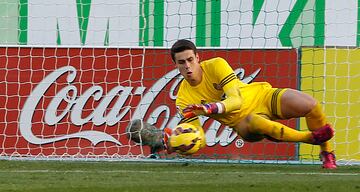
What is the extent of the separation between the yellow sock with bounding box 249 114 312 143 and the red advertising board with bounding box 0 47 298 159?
3.05m

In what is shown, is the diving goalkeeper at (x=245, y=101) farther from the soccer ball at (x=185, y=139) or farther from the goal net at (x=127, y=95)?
the goal net at (x=127, y=95)

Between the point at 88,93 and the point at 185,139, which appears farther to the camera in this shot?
the point at 88,93

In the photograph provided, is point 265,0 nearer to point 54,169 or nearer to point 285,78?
point 285,78

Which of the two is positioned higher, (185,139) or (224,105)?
(224,105)

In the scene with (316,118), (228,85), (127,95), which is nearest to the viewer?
(228,85)

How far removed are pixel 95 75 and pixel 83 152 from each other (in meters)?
1.06

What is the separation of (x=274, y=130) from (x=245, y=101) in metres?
0.41

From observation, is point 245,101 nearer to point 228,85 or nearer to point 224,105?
point 228,85

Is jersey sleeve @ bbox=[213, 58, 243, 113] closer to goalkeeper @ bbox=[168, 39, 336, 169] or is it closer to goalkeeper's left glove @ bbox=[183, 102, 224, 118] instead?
goalkeeper @ bbox=[168, 39, 336, 169]

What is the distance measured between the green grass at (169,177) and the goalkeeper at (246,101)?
1.45ft

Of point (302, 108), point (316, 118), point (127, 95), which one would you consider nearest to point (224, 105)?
point (302, 108)

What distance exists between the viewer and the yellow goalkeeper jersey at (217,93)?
9008 millimetres

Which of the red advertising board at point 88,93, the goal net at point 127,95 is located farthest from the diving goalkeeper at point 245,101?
the red advertising board at point 88,93

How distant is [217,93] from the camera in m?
9.25
